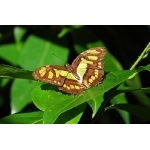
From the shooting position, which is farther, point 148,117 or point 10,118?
point 148,117

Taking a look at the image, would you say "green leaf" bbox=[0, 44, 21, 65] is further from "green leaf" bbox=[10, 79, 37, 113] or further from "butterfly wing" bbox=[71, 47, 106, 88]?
"butterfly wing" bbox=[71, 47, 106, 88]

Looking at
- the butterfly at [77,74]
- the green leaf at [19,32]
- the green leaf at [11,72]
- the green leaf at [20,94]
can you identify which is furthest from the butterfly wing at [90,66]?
the green leaf at [19,32]

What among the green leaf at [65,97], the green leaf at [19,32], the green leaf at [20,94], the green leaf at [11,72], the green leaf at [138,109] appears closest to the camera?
the green leaf at [65,97]

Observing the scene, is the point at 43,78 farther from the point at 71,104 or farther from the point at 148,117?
the point at 148,117

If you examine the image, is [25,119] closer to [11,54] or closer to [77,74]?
[77,74]

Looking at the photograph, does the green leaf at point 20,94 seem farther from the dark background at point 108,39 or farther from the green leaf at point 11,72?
the green leaf at point 11,72

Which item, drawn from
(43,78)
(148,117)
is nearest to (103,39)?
(148,117)

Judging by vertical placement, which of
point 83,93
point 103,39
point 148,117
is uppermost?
point 103,39
